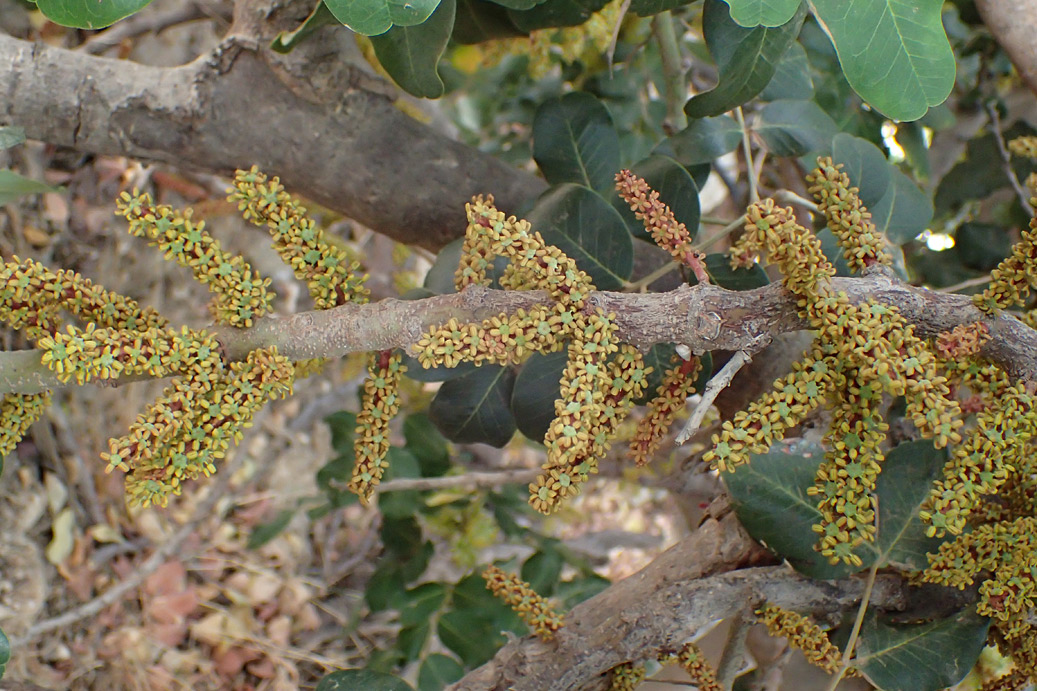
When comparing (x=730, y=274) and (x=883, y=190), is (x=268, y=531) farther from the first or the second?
(x=883, y=190)

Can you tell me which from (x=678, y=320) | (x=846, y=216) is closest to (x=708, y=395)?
(x=678, y=320)

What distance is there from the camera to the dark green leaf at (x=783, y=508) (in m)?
0.77

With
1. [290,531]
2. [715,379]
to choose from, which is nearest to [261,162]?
[715,379]

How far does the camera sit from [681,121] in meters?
1.22

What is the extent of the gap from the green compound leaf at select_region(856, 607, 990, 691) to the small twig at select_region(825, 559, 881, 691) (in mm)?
11

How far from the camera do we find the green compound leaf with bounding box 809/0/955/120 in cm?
61

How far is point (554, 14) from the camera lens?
3.02 feet

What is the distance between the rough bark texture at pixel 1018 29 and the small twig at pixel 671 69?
0.42 metres

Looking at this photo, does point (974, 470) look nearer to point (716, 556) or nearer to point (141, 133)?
point (716, 556)

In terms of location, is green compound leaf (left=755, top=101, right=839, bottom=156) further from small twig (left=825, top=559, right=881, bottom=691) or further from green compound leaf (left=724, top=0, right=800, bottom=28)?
small twig (left=825, top=559, right=881, bottom=691)

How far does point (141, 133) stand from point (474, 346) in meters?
0.66

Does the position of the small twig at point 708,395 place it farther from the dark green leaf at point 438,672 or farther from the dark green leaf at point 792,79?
the dark green leaf at point 438,672

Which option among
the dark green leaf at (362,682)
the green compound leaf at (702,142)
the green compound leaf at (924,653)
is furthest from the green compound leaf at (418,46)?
the green compound leaf at (924,653)

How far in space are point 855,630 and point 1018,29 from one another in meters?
0.64
